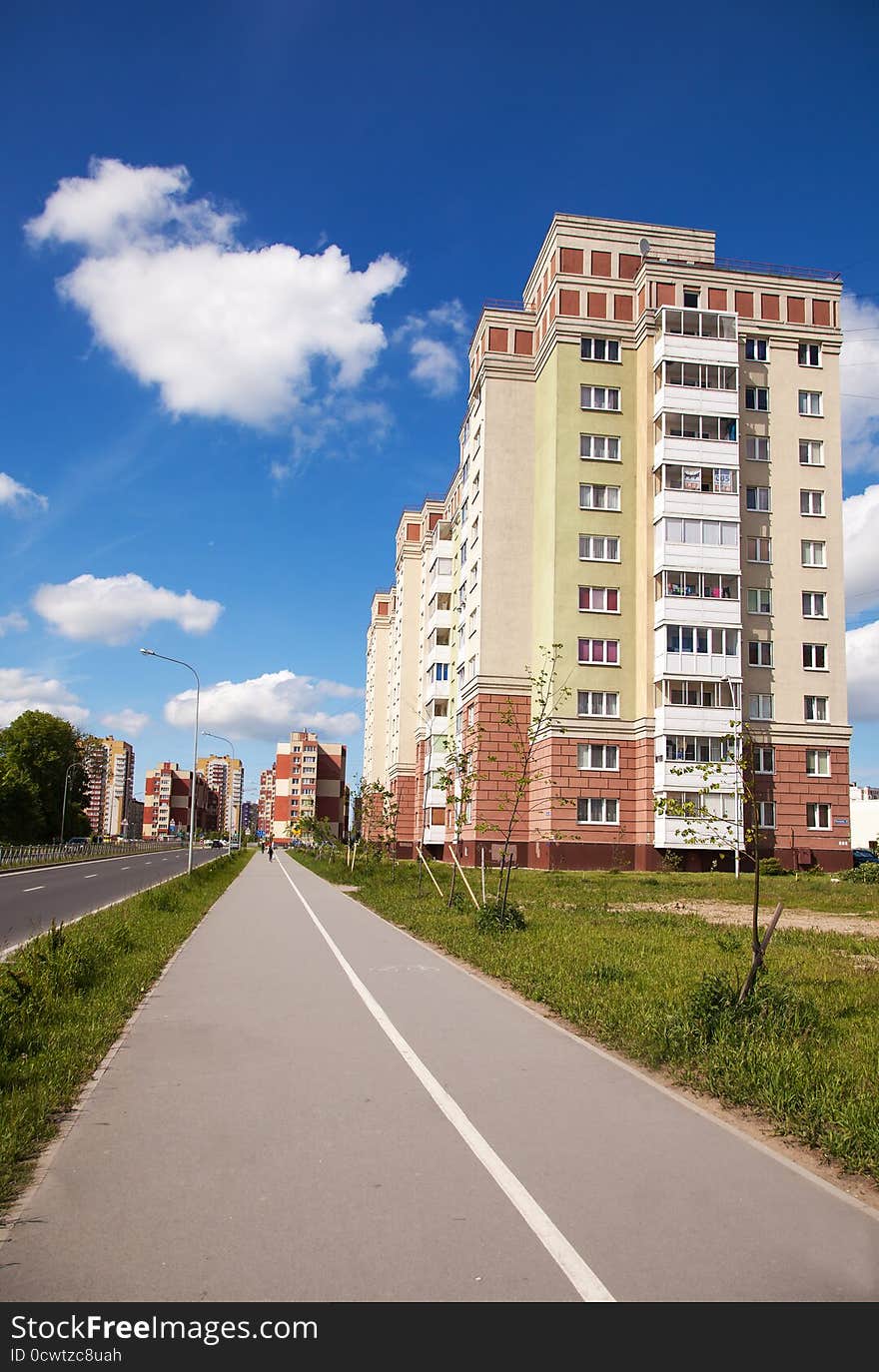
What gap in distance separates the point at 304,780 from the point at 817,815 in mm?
143845

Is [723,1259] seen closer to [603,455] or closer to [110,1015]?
[110,1015]

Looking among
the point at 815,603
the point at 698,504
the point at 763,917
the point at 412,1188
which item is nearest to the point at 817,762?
the point at 815,603

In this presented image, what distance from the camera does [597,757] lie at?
44812mm

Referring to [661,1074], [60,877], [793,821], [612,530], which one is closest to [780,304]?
[612,530]

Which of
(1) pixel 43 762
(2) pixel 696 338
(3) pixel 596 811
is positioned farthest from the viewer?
(1) pixel 43 762

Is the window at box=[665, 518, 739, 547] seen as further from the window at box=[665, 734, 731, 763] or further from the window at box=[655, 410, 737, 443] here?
the window at box=[665, 734, 731, 763]

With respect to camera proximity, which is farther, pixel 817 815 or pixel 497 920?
pixel 817 815

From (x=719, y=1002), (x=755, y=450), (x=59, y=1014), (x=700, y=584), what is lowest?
(x=59, y=1014)

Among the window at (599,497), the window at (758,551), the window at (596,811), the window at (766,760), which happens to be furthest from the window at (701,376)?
the window at (596,811)

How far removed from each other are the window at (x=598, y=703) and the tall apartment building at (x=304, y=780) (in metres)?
117

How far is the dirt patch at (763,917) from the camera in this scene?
20.0 m

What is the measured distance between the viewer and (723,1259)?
4.18m

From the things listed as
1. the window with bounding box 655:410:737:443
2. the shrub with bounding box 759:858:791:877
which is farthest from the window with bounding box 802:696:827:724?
the window with bounding box 655:410:737:443

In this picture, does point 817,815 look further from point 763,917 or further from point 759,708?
point 763,917
